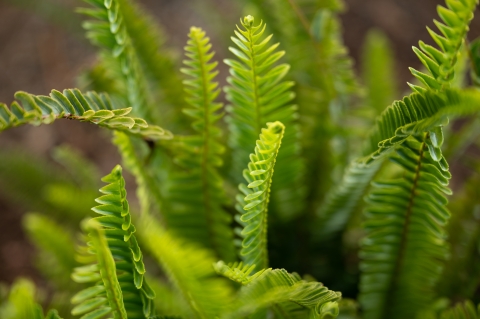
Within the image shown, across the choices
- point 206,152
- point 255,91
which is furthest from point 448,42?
point 206,152

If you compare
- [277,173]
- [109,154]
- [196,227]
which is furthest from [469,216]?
[109,154]

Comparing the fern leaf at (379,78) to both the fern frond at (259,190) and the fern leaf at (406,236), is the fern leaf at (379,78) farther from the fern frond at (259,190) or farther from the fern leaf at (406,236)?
the fern frond at (259,190)

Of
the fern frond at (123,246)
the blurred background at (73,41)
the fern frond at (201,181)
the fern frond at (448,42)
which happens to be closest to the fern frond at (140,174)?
the fern frond at (201,181)

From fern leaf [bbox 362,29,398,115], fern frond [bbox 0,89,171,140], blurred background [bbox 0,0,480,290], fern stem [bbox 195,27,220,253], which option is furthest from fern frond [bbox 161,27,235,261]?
blurred background [bbox 0,0,480,290]

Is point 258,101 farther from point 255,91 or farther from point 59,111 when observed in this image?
point 59,111

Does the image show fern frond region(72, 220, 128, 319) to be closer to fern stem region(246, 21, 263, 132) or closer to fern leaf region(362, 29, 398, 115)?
fern stem region(246, 21, 263, 132)

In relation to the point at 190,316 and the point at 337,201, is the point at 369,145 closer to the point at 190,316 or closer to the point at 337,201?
the point at 337,201
